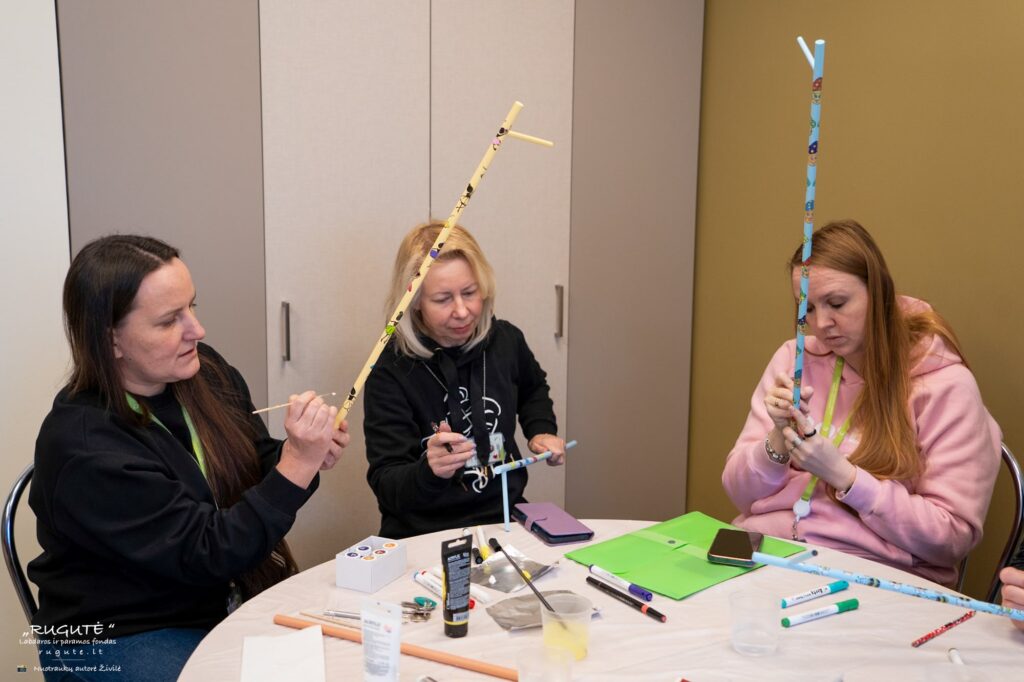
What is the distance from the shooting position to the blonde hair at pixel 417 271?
2135 millimetres

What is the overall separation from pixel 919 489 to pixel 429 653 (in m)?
1.19

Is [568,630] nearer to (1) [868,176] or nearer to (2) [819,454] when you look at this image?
(2) [819,454]

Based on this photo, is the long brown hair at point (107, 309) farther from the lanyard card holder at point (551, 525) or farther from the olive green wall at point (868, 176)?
the olive green wall at point (868, 176)

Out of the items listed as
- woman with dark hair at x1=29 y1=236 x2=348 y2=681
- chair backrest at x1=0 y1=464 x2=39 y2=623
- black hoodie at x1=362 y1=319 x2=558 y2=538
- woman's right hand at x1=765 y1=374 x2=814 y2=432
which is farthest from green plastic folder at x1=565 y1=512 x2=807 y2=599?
chair backrest at x1=0 y1=464 x2=39 y2=623

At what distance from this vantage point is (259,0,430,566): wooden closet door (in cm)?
241

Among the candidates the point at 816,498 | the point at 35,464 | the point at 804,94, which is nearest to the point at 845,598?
the point at 816,498

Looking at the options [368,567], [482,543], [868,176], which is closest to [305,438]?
[368,567]

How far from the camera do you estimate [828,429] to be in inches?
77.5

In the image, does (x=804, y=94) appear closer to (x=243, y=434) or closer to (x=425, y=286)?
(x=425, y=286)

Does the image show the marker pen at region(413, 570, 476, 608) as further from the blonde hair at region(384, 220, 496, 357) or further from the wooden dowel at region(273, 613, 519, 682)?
the blonde hair at region(384, 220, 496, 357)

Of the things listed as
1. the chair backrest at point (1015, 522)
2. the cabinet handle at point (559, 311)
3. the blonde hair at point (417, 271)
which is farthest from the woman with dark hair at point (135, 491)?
the chair backrest at point (1015, 522)

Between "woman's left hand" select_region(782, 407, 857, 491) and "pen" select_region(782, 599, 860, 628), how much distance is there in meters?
0.38

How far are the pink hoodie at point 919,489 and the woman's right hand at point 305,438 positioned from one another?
989mm

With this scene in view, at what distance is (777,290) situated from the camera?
2.83 meters
